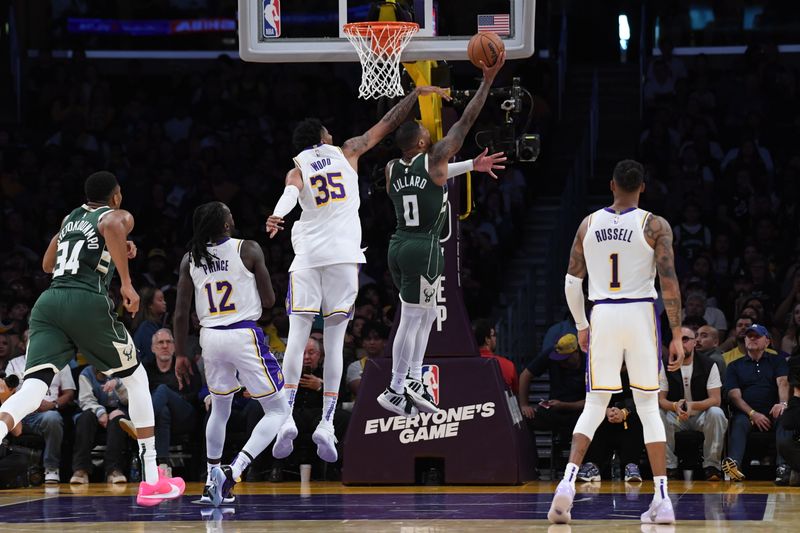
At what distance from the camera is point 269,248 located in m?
18.9

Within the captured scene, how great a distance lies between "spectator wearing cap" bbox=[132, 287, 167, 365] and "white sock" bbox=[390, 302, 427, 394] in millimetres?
4101

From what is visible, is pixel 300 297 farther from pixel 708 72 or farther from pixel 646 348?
pixel 708 72

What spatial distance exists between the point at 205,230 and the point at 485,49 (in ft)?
8.59

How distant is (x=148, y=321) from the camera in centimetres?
1544

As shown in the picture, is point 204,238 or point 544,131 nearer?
point 204,238

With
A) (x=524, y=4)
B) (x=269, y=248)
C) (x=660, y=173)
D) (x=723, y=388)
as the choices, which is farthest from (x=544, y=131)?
(x=524, y=4)

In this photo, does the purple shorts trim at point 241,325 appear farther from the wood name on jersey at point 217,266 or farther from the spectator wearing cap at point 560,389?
the spectator wearing cap at point 560,389

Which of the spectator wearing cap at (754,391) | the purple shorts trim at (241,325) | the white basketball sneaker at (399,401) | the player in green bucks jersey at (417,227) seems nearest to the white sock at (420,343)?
the player in green bucks jersey at (417,227)

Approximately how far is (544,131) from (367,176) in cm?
286

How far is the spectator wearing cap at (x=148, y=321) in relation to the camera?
49.9 ft

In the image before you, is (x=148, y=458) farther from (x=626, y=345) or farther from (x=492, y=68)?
(x=492, y=68)

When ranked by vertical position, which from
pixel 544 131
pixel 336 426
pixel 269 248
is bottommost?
pixel 336 426

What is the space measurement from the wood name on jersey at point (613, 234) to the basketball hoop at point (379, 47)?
2423 mm

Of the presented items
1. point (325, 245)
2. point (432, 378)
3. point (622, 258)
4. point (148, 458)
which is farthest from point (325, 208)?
point (432, 378)
